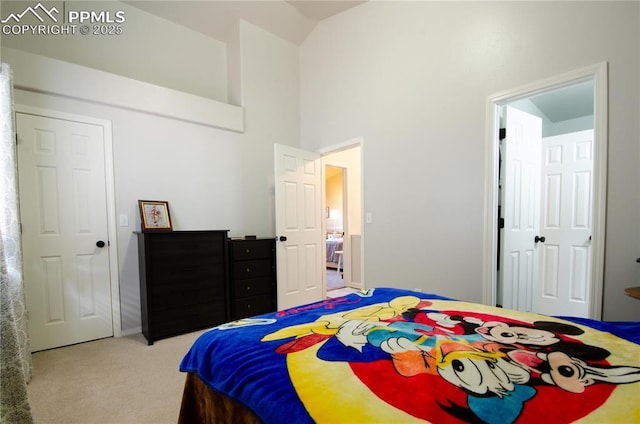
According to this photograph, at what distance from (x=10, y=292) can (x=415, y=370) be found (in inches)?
83.3

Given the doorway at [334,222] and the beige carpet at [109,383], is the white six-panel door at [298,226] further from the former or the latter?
the doorway at [334,222]

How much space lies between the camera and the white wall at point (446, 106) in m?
1.83

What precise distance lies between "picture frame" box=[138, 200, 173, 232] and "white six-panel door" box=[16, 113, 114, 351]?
1.13 ft

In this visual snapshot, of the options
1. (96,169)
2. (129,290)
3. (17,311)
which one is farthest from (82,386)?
(96,169)

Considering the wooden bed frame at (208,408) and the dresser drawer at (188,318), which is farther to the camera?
the dresser drawer at (188,318)

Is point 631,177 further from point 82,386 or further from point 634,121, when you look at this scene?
point 82,386

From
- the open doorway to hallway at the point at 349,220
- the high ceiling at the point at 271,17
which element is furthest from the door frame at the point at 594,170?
the open doorway to hallway at the point at 349,220

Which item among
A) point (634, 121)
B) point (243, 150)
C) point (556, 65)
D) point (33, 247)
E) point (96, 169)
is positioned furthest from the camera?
point (243, 150)

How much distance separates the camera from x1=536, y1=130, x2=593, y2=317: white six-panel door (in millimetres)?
3082

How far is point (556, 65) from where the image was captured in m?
2.06

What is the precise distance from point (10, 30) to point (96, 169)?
136 centimetres

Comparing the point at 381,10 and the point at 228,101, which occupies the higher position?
the point at 381,10

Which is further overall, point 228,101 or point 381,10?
point 228,101

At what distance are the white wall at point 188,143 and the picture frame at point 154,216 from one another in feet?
0.36
